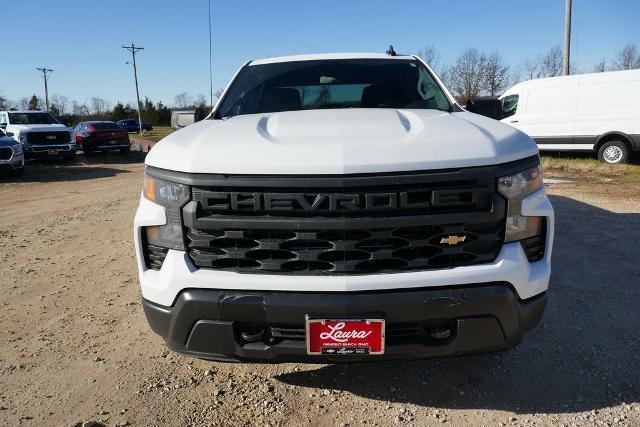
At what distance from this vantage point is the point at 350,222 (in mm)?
1944

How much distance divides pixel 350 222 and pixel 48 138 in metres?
17.2

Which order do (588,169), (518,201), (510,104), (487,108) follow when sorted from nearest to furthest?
(518,201) → (487,108) → (588,169) → (510,104)

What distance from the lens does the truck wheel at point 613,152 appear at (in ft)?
39.3

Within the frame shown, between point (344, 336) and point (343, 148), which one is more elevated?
point (343, 148)

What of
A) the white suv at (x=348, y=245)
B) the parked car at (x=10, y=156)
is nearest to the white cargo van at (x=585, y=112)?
the white suv at (x=348, y=245)

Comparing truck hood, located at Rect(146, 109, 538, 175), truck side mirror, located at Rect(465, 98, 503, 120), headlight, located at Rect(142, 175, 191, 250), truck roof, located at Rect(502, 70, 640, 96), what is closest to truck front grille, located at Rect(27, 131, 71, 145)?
truck roof, located at Rect(502, 70, 640, 96)

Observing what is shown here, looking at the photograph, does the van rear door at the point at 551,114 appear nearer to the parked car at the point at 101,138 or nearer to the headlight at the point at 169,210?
the headlight at the point at 169,210

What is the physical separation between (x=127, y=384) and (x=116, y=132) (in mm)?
19210

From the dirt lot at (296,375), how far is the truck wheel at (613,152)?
30.8 ft

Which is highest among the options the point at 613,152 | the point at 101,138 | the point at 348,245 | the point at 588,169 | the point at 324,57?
the point at 324,57

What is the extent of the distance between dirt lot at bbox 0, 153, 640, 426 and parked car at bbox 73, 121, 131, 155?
16437 millimetres

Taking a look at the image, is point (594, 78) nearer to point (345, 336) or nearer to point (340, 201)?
point (340, 201)

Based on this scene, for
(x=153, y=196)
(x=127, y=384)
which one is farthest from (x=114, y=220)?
(x=153, y=196)

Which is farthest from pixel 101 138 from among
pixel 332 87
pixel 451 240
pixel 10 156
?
pixel 451 240
